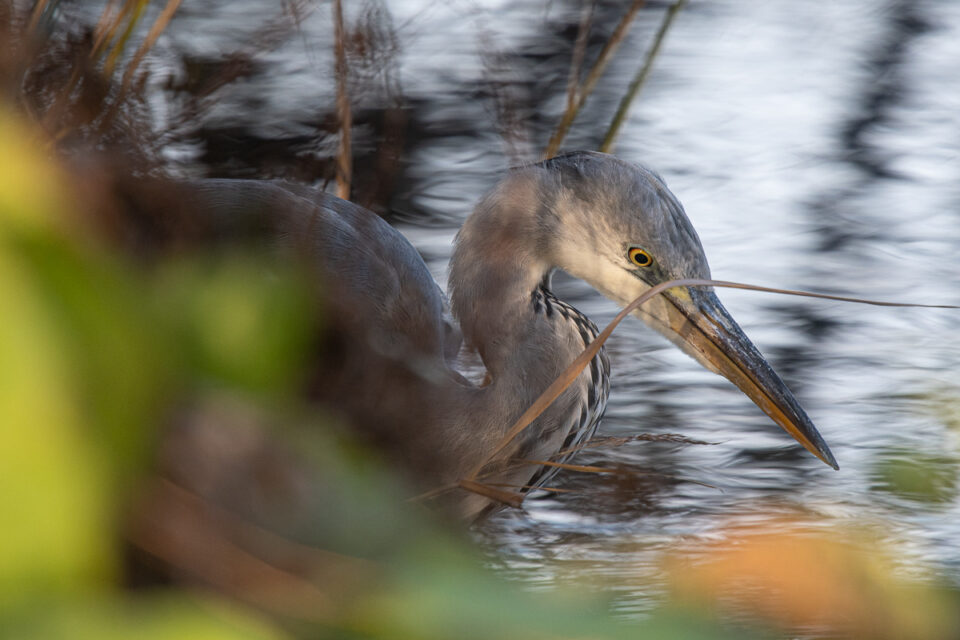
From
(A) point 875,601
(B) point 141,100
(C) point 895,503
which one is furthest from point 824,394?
(A) point 875,601

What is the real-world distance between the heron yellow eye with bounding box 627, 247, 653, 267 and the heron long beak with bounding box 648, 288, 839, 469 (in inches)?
3.3

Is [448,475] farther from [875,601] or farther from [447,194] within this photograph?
[447,194]

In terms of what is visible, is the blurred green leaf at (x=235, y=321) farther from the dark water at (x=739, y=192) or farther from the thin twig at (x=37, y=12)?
the dark water at (x=739, y=192)

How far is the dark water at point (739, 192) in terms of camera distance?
1.99m

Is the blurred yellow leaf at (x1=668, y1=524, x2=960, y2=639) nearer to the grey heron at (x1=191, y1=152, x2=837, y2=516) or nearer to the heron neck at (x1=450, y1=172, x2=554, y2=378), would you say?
the grey heron at (x1=191, y1=152, x2=837, y2=516)

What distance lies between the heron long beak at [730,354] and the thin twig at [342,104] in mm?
557

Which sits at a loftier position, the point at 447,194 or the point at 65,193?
the point at 65,193

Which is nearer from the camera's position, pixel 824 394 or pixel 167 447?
pixel 167 447

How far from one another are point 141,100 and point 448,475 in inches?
28.3

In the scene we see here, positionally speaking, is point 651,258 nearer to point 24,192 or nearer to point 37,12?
point 37,12

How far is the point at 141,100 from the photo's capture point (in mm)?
1210

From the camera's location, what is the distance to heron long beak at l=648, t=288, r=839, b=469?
1.78 metres

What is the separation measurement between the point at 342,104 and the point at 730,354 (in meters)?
0.86

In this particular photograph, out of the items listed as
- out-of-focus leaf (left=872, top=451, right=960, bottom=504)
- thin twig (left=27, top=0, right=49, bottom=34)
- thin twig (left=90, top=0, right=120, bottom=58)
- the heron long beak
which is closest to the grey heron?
the heron long beak
